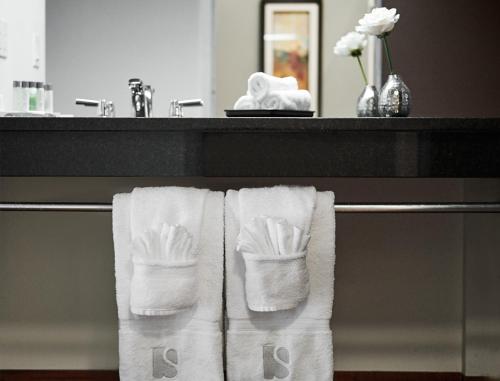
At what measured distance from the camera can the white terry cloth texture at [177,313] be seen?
1.56 meters

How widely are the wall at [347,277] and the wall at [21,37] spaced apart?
281 millimetres

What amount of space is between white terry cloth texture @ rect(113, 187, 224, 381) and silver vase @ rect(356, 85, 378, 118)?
22.2 inches

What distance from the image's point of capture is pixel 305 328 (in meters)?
1.57

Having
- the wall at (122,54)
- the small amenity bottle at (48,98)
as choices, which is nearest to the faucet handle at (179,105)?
the wall at (122,54)

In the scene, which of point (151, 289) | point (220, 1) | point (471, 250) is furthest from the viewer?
point (220, 1)

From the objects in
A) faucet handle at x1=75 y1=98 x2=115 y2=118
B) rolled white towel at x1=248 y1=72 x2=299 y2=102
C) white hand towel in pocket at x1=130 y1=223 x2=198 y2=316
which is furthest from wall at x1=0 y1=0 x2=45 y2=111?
white hand towel in pocket at x1=130 y1=223 x2=198 y2=316

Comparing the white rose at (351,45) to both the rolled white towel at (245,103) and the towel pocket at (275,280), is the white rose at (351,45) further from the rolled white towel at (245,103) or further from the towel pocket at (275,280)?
the towel pocket at (275,280)

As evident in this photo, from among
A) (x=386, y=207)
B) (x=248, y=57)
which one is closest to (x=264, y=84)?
(x=248, y=57)

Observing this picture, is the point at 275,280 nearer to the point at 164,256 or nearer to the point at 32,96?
the point at 164,256

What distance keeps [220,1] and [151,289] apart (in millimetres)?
941

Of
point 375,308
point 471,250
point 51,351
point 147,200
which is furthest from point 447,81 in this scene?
point 51,351

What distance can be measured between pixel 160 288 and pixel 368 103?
81 cm

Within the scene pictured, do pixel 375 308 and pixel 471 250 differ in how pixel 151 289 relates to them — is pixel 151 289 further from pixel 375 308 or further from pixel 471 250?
pixel 471 250

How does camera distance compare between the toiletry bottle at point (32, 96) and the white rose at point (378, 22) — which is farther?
the toiletry bottle at point (32, 96)
